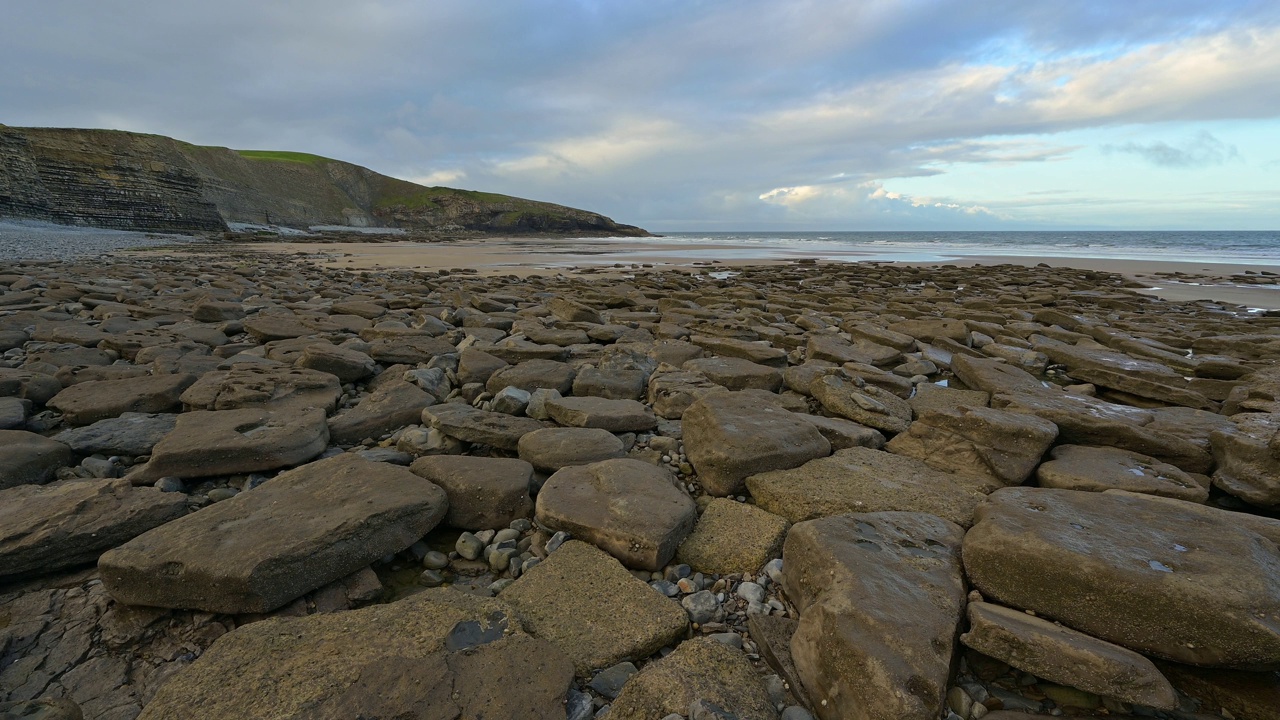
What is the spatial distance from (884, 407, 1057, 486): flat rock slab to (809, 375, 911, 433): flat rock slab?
35 centimetres

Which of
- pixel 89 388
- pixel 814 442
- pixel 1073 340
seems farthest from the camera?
pixel 1073 340

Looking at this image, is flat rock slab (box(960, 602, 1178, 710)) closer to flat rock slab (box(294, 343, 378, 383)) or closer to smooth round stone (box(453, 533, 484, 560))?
smooth round stone (box(453, 533, 484, 560))

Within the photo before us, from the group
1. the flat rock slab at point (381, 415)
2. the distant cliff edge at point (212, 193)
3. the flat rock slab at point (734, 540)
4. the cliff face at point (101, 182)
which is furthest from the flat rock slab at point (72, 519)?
the distant cliff edge at point (212, 193)

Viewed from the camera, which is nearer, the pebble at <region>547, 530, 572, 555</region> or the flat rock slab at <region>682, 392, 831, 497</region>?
the pebble at <region>547, 530, 572, 555</region>

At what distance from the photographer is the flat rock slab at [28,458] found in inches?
109

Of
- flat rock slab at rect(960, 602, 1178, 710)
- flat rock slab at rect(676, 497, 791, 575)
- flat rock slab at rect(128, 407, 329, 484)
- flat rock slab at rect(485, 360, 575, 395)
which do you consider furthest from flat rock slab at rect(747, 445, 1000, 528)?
flat rock slab at rect(128, 407, 329, 484)

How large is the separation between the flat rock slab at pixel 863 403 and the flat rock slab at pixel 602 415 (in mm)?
1296

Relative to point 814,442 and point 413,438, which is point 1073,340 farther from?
point 413,438

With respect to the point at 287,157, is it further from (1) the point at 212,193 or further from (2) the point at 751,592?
(2) the point at 751,592

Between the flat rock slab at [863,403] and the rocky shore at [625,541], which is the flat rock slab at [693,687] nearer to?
the rocky shore at [625,541]

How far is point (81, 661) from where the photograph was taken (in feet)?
6.05

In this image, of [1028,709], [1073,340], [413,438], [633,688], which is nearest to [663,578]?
[633,688]

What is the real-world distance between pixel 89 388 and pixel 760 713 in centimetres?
482

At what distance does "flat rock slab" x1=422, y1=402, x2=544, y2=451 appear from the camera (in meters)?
3.35
